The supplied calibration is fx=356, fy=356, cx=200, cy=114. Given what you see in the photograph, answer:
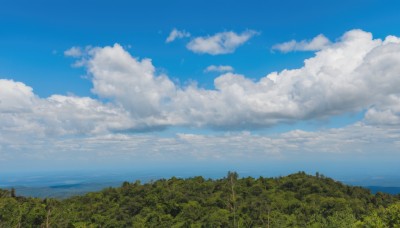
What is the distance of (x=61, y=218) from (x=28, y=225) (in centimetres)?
639

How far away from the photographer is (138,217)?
6912 centimetres

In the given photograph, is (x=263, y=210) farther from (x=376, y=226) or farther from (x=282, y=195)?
(x=376, y=226)

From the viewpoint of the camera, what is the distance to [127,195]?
8519cm

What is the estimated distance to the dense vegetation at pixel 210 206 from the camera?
6712 cm

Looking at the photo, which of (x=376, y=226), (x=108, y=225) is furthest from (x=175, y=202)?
(x=376, y=226)

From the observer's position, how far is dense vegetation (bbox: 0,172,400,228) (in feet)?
220

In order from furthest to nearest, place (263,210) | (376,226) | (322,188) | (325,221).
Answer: (322,188) → (263,210) → (325,221) → (376,226)

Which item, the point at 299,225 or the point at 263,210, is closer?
the point at 299,225

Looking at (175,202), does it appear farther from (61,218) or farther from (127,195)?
(61,218)

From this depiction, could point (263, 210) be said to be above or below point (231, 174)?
below

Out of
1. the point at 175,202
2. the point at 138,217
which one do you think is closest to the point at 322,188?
the point at 175,202

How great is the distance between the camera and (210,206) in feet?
250

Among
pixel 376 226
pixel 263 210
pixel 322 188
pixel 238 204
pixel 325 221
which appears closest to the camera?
pixel 376 226

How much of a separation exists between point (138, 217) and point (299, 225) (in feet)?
100
